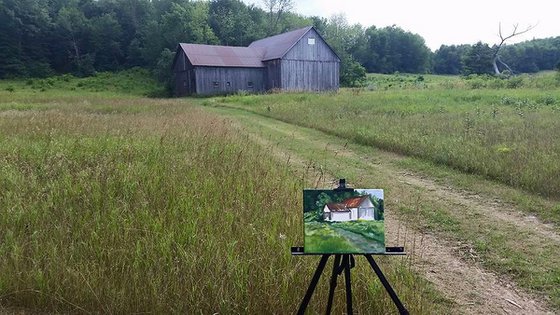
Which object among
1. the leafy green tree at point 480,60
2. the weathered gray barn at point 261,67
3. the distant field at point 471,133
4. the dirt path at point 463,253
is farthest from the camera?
the leafy green tree at point 480,60

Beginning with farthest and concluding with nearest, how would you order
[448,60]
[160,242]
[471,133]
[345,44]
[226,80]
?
[448,60] < [345,44] < [226,80] < [471,133] < [160,242]

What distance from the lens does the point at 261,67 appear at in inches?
1619

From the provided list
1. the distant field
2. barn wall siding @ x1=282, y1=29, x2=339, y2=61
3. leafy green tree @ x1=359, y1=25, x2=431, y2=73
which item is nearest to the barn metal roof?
barn wall siding @ x1=282, y1=29, x2=339, y2=61

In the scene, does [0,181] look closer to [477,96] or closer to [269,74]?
[477,96]

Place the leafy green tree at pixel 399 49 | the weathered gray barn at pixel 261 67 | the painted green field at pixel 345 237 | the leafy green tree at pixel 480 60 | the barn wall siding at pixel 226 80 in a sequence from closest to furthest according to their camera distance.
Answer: the painted green field at pixel 345 237 < the barn wall siding at pixel 226 80 < the weathered gray barn at pixel 261 67 < the leafy green tree at pixel 480 60 < the leafy green tree at pixel 399 49

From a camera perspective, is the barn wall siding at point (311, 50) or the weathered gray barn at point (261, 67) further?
the barn wall siding at point (311, 50)

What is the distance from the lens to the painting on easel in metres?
2.24

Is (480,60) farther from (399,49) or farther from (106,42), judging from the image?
(106,42)

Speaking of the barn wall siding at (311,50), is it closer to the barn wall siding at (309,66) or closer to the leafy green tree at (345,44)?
the barn wall siding at (309,66)

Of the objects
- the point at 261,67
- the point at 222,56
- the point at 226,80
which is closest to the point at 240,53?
the point at 222,56

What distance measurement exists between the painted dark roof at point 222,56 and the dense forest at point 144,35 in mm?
8174

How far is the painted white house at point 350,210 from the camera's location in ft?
7.50

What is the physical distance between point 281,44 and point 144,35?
102ft

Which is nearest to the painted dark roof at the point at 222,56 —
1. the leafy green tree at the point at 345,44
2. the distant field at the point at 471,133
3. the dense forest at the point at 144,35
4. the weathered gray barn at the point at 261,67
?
the weathered gray barn at the point at 261,67
